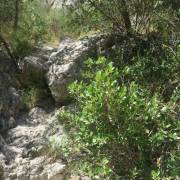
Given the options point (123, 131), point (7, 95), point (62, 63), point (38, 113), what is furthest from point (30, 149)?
point (123, 131)

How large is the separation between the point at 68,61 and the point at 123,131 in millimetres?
2993

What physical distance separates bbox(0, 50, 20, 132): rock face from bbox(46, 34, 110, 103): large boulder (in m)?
0.72

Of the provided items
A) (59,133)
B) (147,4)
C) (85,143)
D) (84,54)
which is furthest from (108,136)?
(147,4)

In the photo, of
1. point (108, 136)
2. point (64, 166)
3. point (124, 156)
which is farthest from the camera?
point (64, 166)

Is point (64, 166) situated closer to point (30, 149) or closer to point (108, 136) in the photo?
point (30, 149)

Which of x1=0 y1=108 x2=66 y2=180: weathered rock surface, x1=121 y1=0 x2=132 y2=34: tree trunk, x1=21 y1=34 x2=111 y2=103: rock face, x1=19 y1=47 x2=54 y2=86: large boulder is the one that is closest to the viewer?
x1=0 y1=108 x2=66 y2=180: weathered rock surface

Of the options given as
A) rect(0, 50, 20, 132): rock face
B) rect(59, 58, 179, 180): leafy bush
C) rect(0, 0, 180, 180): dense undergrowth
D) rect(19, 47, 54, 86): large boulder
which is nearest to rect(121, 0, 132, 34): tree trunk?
rect(0, 0, 180, 180): dense undergrowth

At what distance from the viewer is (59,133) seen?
7.71 m

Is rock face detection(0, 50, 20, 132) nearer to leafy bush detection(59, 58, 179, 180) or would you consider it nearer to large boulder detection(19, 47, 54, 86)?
large boulder detection(19, 47, 54, 86)

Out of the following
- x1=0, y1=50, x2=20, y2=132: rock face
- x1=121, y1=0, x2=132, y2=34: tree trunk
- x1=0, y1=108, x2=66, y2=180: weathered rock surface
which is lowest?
x1=0, y1=108, x2=66, y2=180: weathered rock surface

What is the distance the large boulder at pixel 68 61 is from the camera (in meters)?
8.26

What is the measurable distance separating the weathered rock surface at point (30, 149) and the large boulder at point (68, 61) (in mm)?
459

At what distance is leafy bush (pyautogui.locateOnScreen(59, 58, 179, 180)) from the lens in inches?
219

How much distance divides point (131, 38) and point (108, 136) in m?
3.40
